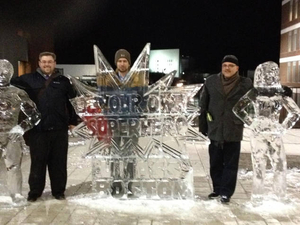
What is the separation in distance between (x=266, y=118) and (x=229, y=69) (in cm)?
69

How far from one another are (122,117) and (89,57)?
78.8ft

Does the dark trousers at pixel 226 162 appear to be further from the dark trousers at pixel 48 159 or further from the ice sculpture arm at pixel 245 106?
the dark trousers at pixel 48 159

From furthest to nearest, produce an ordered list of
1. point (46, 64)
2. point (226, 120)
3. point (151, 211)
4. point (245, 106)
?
1. point (46, 64)
2. point (226, 120)
3. point (245, 106)
4. point (151, 211)

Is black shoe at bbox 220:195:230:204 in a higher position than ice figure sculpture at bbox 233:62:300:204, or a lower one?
lower

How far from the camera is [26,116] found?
172 inches

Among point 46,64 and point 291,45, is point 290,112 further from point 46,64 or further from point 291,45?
point 291,45

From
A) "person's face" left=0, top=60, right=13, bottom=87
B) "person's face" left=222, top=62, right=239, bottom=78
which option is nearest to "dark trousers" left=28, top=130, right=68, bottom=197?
"person's face" left=0, top=60, right=13, bottom=87

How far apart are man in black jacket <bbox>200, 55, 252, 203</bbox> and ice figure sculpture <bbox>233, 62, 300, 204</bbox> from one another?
0.14 m

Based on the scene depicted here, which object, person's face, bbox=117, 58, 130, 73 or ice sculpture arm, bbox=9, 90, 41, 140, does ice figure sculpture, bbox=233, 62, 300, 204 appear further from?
ice sculpture arm, bbox=9, 90, 41, 140

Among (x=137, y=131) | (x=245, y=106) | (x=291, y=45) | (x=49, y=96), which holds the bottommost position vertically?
(x=137, y=131)

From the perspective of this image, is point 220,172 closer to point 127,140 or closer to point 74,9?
point 127,140

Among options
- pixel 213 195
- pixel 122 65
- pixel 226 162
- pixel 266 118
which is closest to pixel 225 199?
pixel 213 195

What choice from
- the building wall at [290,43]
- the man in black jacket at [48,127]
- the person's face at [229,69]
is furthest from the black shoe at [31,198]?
the building wall at [290,43]

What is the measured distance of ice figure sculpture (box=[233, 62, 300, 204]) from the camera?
4.34 metres
